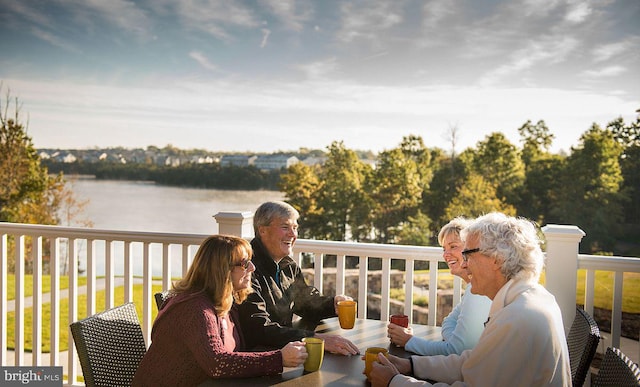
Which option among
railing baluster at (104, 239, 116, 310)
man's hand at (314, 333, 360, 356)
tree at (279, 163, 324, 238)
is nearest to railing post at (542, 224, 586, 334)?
man's hand at (314, 333, 360, 356)

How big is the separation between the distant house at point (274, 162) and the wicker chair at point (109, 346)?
17.3 metres

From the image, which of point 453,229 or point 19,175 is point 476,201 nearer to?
point 19,175

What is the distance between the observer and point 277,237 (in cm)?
262

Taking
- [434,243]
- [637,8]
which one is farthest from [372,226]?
[637,8]

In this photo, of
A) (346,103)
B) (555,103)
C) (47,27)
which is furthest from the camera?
(346,103)

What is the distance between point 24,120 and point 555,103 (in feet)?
58.2

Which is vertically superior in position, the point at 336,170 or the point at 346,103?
the point at 346,103

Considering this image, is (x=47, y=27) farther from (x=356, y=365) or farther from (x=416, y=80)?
(x=356, y=365)

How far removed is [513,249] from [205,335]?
983mm

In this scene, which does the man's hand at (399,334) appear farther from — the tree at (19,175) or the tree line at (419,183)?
the tree at (19,175)

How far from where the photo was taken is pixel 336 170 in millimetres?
20312

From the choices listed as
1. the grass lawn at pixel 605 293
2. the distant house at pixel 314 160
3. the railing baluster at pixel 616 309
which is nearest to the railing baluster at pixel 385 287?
the railing baluster at pixel 616 309

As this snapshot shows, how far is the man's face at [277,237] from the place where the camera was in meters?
2.62

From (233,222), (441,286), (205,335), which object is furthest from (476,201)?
(205,335)
